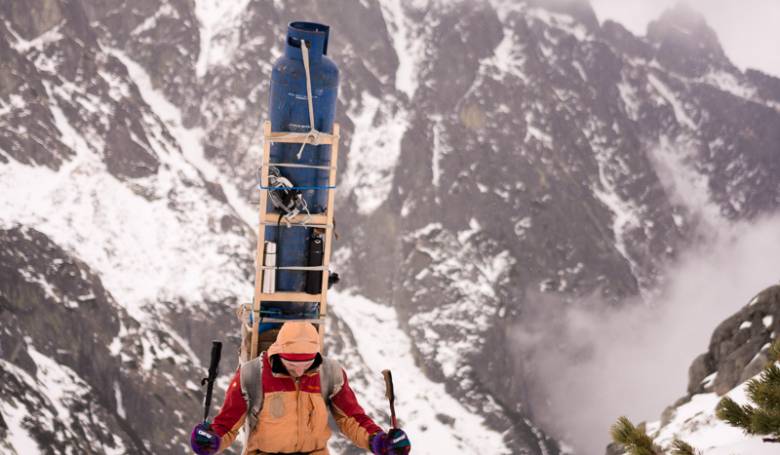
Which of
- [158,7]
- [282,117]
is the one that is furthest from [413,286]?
[282,117]

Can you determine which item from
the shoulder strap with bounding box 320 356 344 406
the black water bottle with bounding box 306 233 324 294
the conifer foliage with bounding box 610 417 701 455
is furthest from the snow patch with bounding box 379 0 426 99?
the conifer foliage with bounding box 610 417 701 455

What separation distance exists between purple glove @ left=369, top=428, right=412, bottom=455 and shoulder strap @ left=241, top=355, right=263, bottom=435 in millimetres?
1254

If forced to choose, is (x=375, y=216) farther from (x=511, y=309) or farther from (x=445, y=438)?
(x=445, y=438)

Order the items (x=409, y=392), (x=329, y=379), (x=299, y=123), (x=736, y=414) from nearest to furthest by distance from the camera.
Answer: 1. (x=736, y=414)
2. (x=329, y=379)
3. (x=299, y=123)
4. (x=409, y=392)

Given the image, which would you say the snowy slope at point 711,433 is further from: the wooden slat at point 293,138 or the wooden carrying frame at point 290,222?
the wooden slat at point 293,138

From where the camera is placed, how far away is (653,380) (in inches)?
7210

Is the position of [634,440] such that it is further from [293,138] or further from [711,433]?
[711,433]

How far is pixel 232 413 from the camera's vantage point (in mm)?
8719

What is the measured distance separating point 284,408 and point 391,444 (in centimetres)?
116

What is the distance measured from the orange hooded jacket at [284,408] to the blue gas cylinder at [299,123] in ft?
12.3

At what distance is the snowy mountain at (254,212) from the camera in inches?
4141

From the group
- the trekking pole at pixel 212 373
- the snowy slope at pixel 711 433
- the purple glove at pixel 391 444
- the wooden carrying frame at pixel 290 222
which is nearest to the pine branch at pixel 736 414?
the snowy slope at pixel 711 433

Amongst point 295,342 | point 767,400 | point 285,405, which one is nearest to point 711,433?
Result: point 767,400

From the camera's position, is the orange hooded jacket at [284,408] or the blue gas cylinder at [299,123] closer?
the orange hooded jacket at [284,408]
